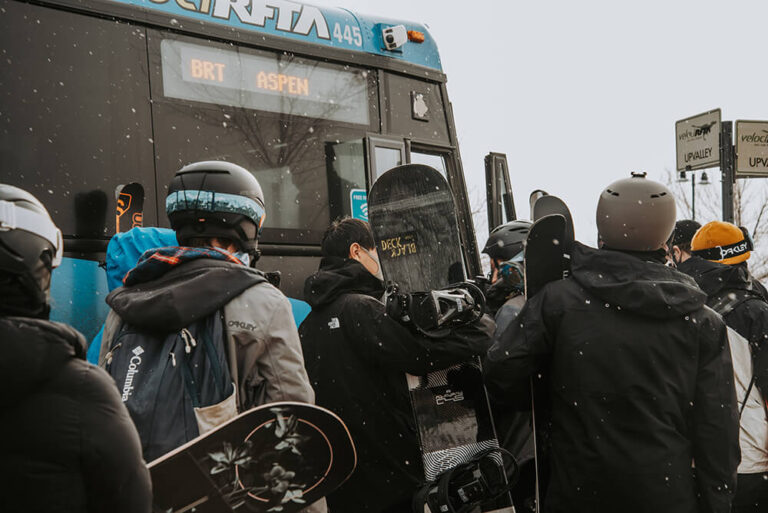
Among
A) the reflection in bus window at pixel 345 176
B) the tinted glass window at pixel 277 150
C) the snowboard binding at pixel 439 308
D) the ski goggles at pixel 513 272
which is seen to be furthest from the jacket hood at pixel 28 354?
the reflection in bus window at pixel 345 176

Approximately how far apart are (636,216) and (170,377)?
172 centimetres

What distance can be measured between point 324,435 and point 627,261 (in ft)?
4.07

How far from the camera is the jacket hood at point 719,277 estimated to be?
168 inches

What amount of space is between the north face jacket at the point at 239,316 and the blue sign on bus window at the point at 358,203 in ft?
11.7

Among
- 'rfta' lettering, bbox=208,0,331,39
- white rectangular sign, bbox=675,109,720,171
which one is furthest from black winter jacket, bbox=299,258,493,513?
white rectangular sign, bbox=675,109,720,171

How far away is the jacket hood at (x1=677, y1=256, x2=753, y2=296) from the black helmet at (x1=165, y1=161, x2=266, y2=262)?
267 centimetres

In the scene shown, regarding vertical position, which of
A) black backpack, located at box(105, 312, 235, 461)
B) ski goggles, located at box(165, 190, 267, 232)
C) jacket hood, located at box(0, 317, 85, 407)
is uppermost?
ski goggles, located at box(165, 190, 267, 232)

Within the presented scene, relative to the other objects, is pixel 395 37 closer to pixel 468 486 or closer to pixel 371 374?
pixel 371 374

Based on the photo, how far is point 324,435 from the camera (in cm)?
251

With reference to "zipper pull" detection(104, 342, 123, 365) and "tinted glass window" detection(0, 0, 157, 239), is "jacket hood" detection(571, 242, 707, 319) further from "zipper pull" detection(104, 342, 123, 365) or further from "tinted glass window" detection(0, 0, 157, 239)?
"tinted glass window" detection(0, 0, 157, 239)

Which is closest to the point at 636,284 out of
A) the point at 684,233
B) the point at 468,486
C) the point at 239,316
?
the point at 468,486

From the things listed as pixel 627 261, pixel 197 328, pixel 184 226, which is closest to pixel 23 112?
pixel 184 226

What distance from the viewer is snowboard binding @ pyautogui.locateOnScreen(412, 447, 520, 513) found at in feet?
11.1

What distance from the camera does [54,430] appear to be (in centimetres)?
159
